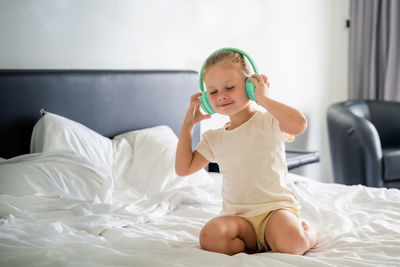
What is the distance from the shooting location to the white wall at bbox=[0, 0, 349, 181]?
230 centimetres

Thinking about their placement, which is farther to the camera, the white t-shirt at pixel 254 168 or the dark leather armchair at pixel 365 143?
the dark leather armchair at pixel 365 143

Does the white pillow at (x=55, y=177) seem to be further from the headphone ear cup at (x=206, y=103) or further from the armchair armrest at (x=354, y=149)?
the armchair armrest at (x=354, y=149)

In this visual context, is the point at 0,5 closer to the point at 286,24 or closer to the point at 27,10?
the point at 27,10

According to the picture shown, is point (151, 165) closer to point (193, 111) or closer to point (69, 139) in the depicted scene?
point (69, 139)

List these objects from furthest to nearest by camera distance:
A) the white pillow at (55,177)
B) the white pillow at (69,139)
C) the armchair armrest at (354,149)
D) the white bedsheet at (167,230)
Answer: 1. the armchair armrest at (354,149)
2. the white pillow at (69,139)
3. the white pillow at (55,177)
4. the white bedsheet at (167,230)

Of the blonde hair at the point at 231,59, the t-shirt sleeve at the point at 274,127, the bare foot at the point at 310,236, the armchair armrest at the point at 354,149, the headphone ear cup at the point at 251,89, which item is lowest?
the armchair armrest at the point at 354,149

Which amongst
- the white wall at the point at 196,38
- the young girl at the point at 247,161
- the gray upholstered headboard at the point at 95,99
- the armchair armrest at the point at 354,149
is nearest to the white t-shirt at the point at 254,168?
the young girl at the point at 247,161

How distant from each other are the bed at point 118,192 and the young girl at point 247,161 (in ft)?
0.34

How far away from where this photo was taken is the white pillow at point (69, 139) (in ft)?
6.80

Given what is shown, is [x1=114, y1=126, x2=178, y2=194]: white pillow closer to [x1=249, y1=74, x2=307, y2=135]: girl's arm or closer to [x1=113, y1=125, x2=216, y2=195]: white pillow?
[x1=113, y1=125, x2=216, y2=195]: white pillow

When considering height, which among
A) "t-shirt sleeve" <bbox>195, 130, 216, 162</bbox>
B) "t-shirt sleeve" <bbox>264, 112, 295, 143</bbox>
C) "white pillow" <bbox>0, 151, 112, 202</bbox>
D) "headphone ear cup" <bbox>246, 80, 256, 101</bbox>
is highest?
"headphone ear cup" <bbox>246, 80, 256, 101</bbox>

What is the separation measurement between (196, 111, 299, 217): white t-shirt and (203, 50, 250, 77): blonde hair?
0.16 metres

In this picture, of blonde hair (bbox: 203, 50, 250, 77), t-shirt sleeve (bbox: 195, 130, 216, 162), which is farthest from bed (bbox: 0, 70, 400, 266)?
blonde hair (bbox: 203, 50, 250, 77)

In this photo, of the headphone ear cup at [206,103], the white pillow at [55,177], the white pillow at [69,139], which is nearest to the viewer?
the headphone ear cup at [206,103]
